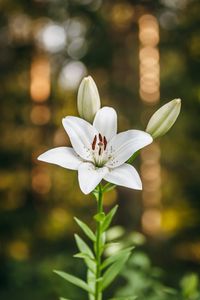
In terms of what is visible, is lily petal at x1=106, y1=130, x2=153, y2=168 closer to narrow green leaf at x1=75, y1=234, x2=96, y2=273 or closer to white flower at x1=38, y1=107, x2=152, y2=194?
white flower at x1=38, y1=107, x2=152, y2=194

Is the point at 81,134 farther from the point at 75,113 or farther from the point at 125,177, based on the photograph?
the point at 75,113

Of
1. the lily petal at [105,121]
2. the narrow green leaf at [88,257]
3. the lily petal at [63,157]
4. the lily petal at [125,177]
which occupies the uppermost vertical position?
the lily petal at [105,121]

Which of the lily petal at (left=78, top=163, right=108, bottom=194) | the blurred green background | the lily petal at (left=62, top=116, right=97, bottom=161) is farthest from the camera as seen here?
the blurred green background

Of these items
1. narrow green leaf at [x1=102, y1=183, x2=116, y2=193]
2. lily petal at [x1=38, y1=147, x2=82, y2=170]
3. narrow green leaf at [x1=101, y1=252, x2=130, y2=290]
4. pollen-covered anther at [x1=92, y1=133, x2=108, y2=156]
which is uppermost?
pollen-covered anther at [x1=92, y1=133, x2=108, y2=156]

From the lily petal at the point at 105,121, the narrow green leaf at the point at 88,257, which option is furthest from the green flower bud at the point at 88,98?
the narrow green leaf at the point at 88,257

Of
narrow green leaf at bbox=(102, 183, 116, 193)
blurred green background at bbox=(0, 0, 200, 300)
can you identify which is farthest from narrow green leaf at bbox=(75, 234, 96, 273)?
blurred green background at bbox=(0, 0, 200, 300)

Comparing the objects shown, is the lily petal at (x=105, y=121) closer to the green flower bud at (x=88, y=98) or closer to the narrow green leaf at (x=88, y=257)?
the green flower bud at (x=88, y=98)
